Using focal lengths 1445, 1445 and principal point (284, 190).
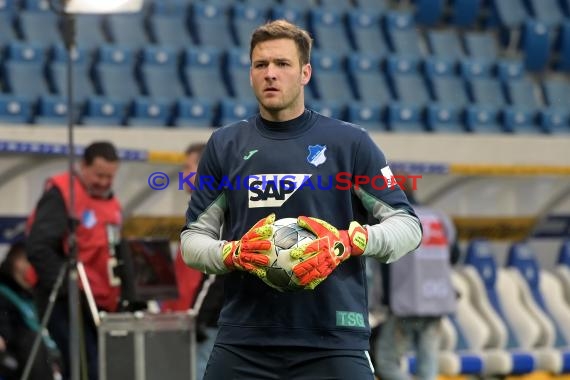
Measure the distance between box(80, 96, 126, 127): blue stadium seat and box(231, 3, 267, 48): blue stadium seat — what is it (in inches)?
83.9

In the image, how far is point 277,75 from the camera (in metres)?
4.34

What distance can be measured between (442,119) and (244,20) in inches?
82.3

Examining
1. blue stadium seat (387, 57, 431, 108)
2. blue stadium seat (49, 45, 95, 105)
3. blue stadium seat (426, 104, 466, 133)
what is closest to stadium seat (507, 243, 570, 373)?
blue stadium seat (426, 104, 466, 133)

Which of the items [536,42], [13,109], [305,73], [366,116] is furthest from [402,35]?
[305,73]

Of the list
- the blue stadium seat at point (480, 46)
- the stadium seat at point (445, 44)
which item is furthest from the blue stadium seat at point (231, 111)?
the blue stadium seat at point (480, 46)

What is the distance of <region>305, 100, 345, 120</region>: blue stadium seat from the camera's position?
41.8 feet

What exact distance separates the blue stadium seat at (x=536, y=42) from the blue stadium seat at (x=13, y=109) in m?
6.23

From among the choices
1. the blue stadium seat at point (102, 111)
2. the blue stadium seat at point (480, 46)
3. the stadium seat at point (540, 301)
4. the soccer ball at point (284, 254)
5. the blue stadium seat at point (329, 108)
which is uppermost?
the blue stadium seat at point (480, 46)

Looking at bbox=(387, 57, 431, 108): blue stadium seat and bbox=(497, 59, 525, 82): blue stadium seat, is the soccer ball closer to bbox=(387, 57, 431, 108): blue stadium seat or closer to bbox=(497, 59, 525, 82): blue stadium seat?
bbox=(387, 57, 431, 108): blue stadium seat

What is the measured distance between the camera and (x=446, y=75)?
47.2 feet

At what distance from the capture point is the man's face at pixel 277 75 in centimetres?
435

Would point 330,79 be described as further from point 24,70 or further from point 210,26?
point 24,70

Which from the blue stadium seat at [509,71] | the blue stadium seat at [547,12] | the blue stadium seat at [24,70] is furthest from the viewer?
the blue stadium seat at [547,12]

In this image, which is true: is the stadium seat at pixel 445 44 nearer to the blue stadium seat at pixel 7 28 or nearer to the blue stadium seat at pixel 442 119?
the blue stadium seat at pixel 442 119
